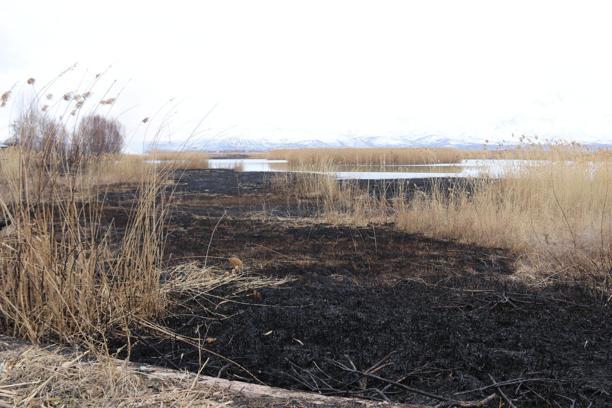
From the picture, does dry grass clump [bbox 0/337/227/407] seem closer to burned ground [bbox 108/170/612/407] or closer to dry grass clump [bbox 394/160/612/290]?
burned ground [bbox 108/170/612/407]

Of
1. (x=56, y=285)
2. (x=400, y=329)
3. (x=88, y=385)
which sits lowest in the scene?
(x=400, y=329)

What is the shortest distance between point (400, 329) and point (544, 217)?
11.5 ft

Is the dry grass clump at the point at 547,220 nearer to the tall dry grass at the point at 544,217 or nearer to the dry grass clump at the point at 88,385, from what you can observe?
the tall dry grass at the point at 544,217

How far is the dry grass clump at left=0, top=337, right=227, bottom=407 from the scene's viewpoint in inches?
86.4

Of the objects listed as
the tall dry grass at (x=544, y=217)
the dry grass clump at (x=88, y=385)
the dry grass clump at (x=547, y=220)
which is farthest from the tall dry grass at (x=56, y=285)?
the dry grass clump at (x=547, y=220)

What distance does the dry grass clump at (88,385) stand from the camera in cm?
219

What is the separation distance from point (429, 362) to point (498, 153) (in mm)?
7315

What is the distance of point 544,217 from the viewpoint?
→ 6.16 metres

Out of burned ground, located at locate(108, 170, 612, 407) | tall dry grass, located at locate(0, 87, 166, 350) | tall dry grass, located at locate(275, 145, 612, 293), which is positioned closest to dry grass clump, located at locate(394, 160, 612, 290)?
tall dry grass, located at locate(275, 145, 612, 293)

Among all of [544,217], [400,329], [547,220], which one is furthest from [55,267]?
[544,217]

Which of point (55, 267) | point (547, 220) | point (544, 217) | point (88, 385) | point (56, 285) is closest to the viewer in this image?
point (88, 385)

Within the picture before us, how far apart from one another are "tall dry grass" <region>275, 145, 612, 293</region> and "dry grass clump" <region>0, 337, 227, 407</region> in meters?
3.37

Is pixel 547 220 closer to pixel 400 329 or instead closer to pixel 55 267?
pixel 400 329

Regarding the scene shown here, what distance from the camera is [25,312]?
10.8 ft
